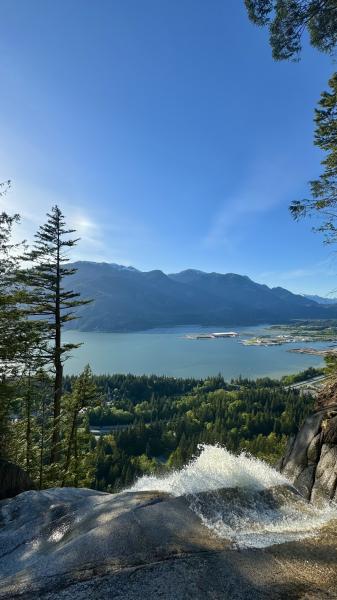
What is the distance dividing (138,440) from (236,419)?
35.0 meters

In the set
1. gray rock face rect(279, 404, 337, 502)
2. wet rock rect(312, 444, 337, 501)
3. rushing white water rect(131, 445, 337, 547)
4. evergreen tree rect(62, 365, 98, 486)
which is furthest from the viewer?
evergreen tree rect(62, 365, 98, 486)

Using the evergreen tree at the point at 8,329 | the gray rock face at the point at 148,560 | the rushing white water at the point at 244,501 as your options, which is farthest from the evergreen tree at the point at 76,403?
the gray rock face at the point at 148,560

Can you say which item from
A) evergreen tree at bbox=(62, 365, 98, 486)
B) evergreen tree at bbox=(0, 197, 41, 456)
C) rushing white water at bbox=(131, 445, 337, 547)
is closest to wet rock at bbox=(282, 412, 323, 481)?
rushing white water at bbox=(131, 445, 337, 547)

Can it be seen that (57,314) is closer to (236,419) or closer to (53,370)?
(53,370)

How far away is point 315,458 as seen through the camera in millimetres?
11578

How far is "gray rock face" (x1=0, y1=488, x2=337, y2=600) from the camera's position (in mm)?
5113

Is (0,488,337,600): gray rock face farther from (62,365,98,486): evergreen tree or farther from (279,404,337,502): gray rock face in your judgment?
(62,365,98,486): evergreen tree

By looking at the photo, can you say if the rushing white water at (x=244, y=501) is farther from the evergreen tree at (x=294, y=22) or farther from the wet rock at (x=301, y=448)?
the evergreen tree at (x=294, y=22)

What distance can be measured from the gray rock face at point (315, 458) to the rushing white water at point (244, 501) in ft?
5.50

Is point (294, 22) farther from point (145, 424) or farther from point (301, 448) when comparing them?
point (145, 424)

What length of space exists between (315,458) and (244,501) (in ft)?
15.9

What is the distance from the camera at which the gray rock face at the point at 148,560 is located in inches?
201

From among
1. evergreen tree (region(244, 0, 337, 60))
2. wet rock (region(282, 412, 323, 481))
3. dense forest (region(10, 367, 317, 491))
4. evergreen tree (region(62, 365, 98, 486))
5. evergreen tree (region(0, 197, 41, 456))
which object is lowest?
dense forest (region(10, 367, 317, 491))

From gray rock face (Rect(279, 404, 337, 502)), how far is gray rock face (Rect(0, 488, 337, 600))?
3488 millimetres
